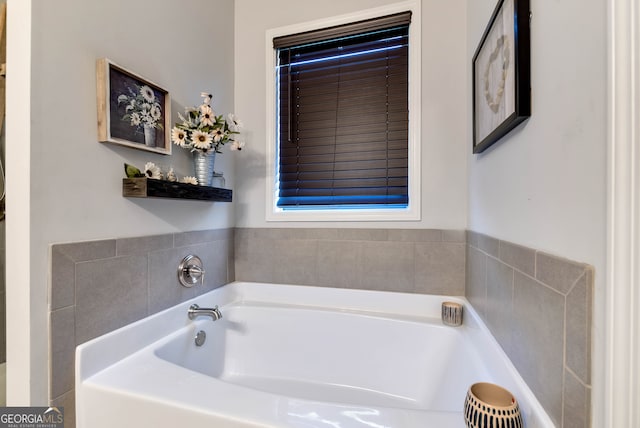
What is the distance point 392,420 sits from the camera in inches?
28.2

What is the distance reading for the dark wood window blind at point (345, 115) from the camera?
1.64m

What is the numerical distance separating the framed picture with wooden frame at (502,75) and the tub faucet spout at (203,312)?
1.37m

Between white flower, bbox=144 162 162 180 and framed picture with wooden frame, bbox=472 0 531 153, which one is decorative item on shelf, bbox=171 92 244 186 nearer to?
white flower, bbox=144 162 162 180

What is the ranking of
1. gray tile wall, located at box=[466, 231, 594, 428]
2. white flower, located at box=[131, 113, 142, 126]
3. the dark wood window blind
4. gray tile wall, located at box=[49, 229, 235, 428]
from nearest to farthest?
gray tile wall, located at box=[466, 231, 594, 428]
gray tile wall, located at box=[49, 229, 235, 428]
white flower, located at box=[131, 113, 142, 126]
the dark wood window blind

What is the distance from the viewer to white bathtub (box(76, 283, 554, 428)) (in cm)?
76

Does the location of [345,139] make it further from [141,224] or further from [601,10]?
[601,10]

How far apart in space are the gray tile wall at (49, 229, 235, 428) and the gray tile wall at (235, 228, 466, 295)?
0.46m

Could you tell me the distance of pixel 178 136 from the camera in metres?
1.29

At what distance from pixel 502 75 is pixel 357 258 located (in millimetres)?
1082

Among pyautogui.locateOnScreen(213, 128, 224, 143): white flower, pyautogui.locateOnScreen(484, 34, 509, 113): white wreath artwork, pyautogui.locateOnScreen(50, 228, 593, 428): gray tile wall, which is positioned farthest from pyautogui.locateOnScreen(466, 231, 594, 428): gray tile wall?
pyautogui.locateOnScreen(213, 128, 224, 143): white flower

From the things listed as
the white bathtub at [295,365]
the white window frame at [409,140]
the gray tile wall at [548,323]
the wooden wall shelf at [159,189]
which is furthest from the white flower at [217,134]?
the gray tile wall at [548,323]

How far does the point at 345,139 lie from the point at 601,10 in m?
1.29

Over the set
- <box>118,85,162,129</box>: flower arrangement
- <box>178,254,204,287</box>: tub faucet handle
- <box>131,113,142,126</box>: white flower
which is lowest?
<box>178,254,204,287</box>: tub faucet handle

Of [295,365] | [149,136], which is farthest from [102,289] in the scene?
[295,365]
